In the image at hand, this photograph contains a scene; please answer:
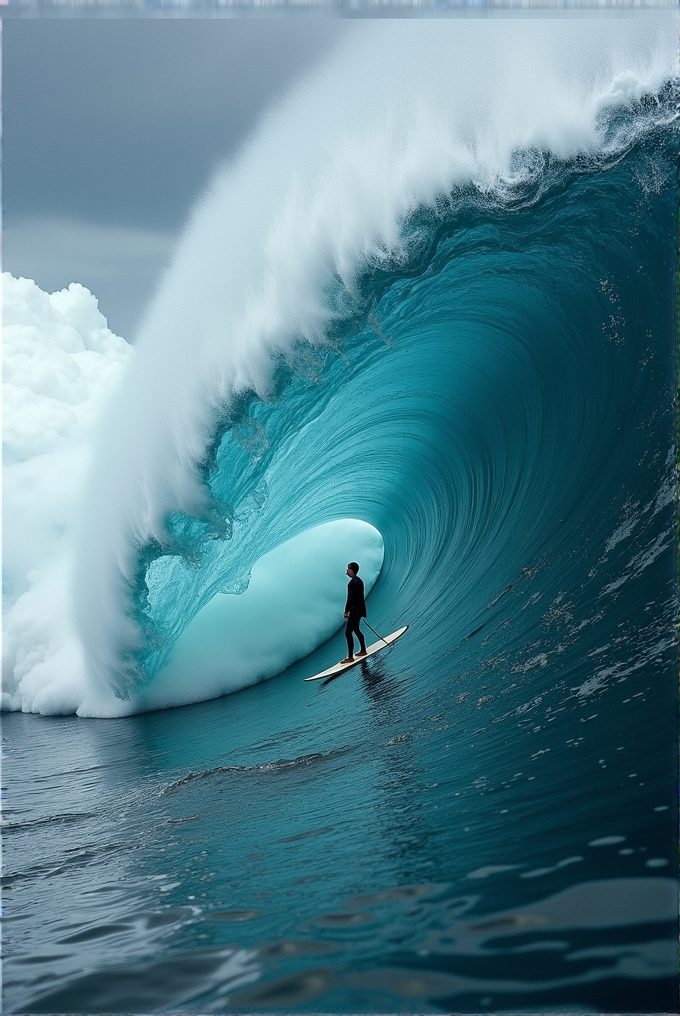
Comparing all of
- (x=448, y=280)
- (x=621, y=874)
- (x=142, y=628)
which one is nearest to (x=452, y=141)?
(x=448, y=280)

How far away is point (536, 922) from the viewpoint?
1702mm

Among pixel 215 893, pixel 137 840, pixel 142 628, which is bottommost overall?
pixel 215 893

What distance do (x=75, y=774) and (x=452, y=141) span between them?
4.33 metres

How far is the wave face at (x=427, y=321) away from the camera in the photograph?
12.8 feet

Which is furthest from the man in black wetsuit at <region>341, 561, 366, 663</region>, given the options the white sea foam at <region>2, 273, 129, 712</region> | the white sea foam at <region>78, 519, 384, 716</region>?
the white sea foam at <region>2, 273, 129, 712</region>

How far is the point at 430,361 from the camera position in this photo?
5.96m

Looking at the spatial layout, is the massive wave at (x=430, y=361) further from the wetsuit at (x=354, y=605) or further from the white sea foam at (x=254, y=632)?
the wetsuit at (x=354, y=605)

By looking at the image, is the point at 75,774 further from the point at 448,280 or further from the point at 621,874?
the point at 448,280

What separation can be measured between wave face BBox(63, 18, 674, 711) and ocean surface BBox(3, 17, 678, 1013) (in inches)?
1.2

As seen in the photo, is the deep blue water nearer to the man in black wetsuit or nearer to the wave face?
the wave face

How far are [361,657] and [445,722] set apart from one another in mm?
2170

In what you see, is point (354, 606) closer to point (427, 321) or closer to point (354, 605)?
point (354, 605)

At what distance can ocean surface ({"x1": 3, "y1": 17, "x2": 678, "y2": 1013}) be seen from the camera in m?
1.78

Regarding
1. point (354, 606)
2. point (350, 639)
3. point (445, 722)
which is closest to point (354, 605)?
point (354, 606)
